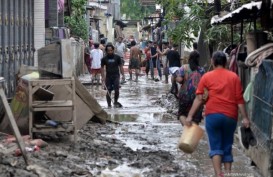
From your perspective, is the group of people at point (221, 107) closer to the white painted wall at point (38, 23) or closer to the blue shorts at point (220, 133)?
the blue shorts at point (220, 133)

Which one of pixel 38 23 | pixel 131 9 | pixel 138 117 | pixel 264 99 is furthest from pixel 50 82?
pixel 131 9

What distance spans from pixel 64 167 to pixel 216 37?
807 cm

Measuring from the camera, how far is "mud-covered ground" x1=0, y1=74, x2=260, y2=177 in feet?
28.1

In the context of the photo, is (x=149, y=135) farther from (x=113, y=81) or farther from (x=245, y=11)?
(x=113, y=81)

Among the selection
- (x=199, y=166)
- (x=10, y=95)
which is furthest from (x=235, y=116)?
(x=10, y=95)

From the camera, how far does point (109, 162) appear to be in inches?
383

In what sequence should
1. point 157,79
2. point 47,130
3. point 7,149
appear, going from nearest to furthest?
point 7,149
point 47,130
point 157,79

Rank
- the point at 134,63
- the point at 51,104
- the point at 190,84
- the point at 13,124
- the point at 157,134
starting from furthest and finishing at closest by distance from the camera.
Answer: the point at 134,63 < the point at 157,134 < the point at 190,84 < the point at 51,104 < the point at 13,124

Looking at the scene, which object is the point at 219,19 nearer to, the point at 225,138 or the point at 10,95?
the point at 225,138

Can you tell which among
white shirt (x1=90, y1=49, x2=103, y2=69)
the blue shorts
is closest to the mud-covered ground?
the blue shorts

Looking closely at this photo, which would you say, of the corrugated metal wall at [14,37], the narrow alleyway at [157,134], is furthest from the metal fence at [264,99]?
the corrugated metal wall at [14,37]

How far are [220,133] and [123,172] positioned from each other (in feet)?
5.09

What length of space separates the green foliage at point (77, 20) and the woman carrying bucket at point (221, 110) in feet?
75.9

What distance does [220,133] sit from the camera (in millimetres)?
8344
